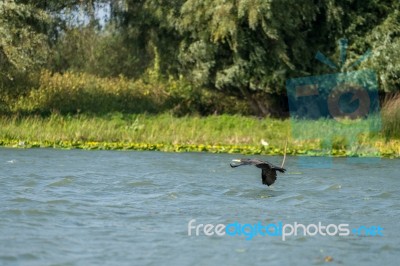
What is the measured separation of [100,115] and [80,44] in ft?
11.6

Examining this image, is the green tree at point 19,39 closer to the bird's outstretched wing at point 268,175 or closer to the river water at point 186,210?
the river water at point 186,210

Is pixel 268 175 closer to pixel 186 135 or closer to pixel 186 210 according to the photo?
pixel 186 210

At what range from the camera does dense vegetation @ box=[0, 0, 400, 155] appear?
26.3 metres

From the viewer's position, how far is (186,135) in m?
23.1

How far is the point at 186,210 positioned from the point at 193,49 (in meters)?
15.7

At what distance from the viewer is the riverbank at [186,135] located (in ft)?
69.6

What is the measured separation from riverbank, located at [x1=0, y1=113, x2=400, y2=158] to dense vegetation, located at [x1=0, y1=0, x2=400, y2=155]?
1.48 metres

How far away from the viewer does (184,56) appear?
28.7 m

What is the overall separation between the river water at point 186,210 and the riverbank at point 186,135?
1.47 meters

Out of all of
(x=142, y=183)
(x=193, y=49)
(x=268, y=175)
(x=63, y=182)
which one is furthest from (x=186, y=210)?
(x=193, y=49)

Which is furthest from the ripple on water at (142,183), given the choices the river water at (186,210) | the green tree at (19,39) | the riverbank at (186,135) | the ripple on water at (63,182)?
the green tree at (19,39)

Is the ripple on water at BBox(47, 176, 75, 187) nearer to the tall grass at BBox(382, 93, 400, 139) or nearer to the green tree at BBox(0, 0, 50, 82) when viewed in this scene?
the tall grass at BBox(382, 93, 400, 139)

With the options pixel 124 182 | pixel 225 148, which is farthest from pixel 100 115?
pixel 124 182

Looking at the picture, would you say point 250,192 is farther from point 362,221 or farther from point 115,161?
point 115,161
